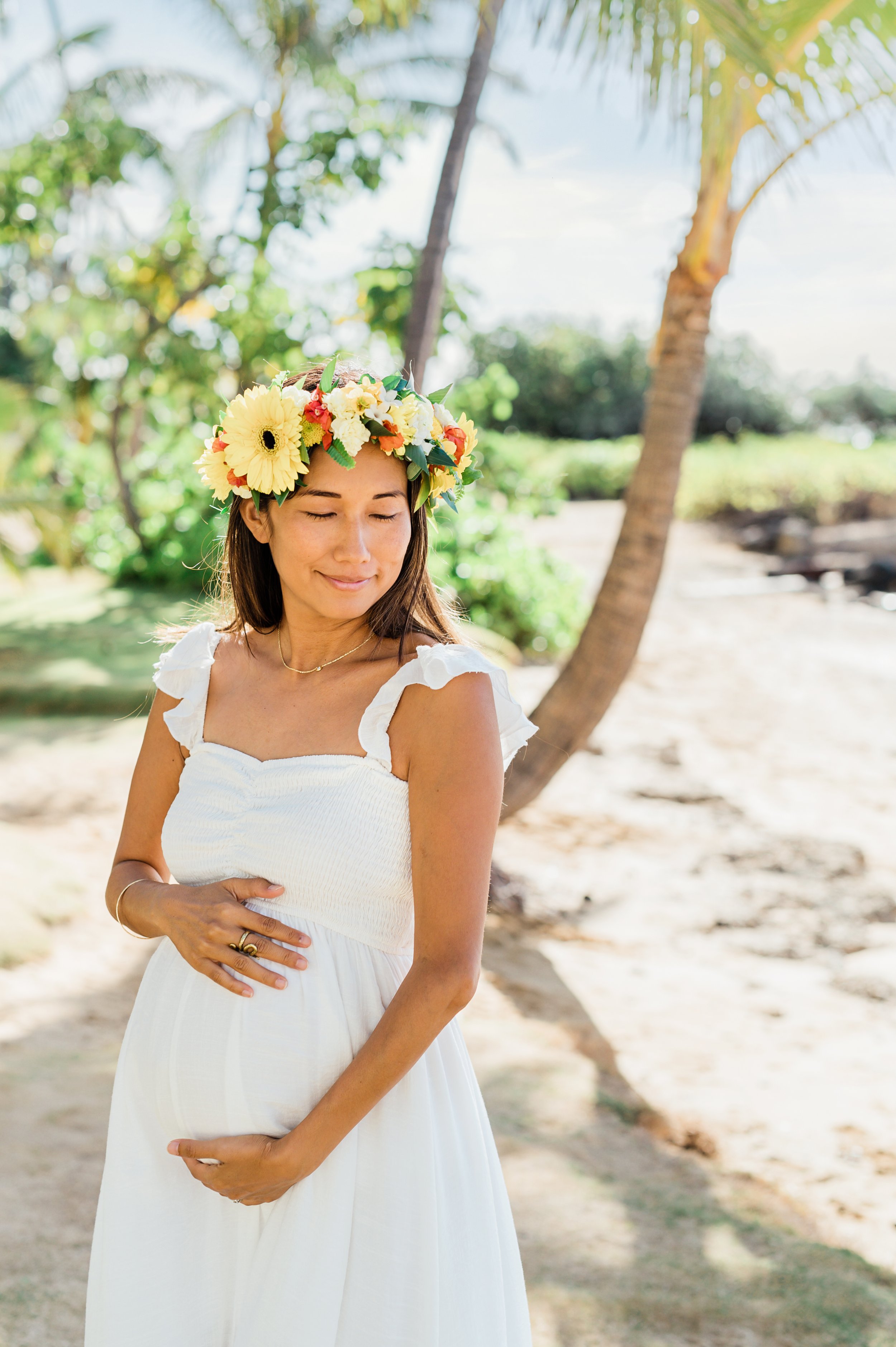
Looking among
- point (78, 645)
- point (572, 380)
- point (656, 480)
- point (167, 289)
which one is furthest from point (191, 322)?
point (572, 380)

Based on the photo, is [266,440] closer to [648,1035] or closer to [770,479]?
[648,1035]

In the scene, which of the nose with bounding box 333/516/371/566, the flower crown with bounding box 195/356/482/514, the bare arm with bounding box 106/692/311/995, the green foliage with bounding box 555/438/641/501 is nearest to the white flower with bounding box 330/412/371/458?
the flower crown with bounding box 195/356/482/514

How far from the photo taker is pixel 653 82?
455 centimetres

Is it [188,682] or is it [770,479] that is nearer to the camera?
[188,682]

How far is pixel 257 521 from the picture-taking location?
1.89 meters

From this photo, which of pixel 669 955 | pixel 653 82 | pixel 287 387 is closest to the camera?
pixel 287 387

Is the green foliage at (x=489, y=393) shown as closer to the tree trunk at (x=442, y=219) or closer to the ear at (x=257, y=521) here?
the tree trunk at (x=442, y=219)

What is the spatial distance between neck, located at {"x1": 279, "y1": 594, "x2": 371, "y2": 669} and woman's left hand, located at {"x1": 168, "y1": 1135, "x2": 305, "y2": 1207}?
0.75m

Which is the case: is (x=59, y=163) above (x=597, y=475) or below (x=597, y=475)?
above

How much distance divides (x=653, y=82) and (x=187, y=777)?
4.04m

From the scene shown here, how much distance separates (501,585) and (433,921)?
10195 mm

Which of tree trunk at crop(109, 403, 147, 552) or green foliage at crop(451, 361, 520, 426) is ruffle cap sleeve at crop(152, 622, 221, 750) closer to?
green foliage at crop(451, 361, 520, 426)

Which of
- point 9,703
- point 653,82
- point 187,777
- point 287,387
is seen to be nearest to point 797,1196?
point 187,777

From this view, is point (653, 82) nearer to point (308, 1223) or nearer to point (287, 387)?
point (287, 387)
